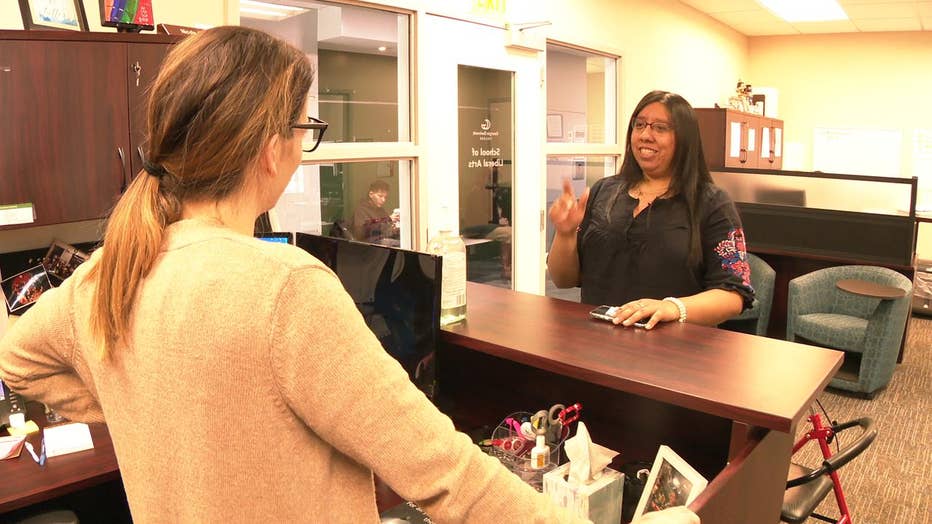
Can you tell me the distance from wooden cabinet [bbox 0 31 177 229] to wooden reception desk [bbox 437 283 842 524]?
3.27ft

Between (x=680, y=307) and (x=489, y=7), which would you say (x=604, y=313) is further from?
(x=489, y=7)

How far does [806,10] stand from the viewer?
6801 millimetres

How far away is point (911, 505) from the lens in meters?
3.11

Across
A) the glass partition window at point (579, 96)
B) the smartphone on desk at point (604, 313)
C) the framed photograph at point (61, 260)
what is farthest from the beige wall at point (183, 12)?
the glass partition window at point (579, 96)

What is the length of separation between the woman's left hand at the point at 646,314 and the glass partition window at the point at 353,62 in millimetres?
2090

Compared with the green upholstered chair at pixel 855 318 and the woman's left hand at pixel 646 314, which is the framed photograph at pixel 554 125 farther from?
the woman's left hand at pixel 646 314

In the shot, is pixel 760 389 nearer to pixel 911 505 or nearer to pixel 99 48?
pixel 99 48

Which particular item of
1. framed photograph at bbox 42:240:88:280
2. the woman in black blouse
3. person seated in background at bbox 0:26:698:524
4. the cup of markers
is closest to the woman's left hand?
the cup of markers

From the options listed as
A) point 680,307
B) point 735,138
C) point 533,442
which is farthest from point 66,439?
point 735,138

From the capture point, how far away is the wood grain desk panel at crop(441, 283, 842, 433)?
1.19 m

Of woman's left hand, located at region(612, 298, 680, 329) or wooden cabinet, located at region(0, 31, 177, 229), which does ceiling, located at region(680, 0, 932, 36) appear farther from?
wooden cabinet, located at region(0, 31, 177, 229)

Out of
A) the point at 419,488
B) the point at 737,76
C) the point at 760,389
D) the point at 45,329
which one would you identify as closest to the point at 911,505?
the point at 760,389

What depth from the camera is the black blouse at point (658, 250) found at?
2045mm

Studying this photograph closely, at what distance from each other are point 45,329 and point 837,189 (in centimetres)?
549
